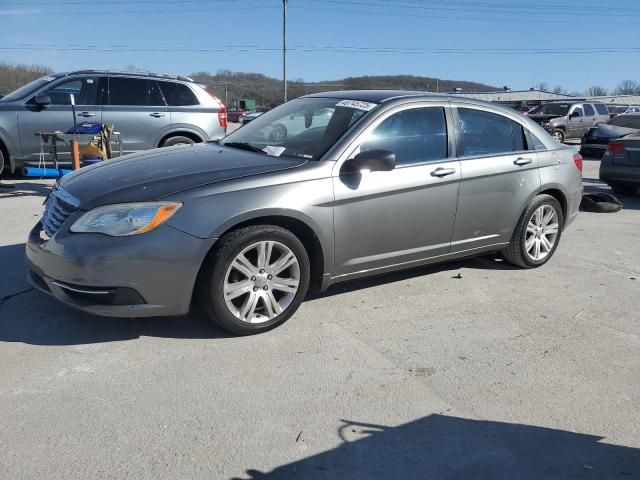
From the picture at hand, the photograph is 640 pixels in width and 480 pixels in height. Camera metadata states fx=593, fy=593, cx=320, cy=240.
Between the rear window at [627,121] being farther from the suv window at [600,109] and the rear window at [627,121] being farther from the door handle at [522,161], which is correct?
the door handle at [522,161]

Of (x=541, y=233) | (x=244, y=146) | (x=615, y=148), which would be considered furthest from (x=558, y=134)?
(x=244, y=146)

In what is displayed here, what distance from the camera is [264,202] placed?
384 cm

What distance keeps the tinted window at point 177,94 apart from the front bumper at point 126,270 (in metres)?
6.93

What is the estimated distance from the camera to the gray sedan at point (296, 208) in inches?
142

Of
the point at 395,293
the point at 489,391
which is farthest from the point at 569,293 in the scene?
the point at 489,391

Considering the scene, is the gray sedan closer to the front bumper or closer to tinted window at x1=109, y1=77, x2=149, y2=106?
the front bumper

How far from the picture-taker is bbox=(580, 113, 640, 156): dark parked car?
1620 centimetres

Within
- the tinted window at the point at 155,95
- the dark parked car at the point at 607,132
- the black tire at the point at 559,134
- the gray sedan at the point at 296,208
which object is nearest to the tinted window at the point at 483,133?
the gray sedan at the point at 296,208

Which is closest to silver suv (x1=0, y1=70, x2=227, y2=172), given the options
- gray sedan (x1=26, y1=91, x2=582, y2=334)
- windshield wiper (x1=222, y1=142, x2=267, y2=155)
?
gray sedan (x1=26, y1=91, x2=582, y2=334)

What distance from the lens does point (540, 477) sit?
2619 mm

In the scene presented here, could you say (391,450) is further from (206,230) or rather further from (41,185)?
(41,185)

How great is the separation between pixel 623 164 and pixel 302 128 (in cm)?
761

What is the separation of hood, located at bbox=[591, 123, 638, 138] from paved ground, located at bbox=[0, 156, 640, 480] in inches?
521

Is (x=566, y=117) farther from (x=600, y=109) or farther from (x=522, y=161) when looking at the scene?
(x=522, y=161)
